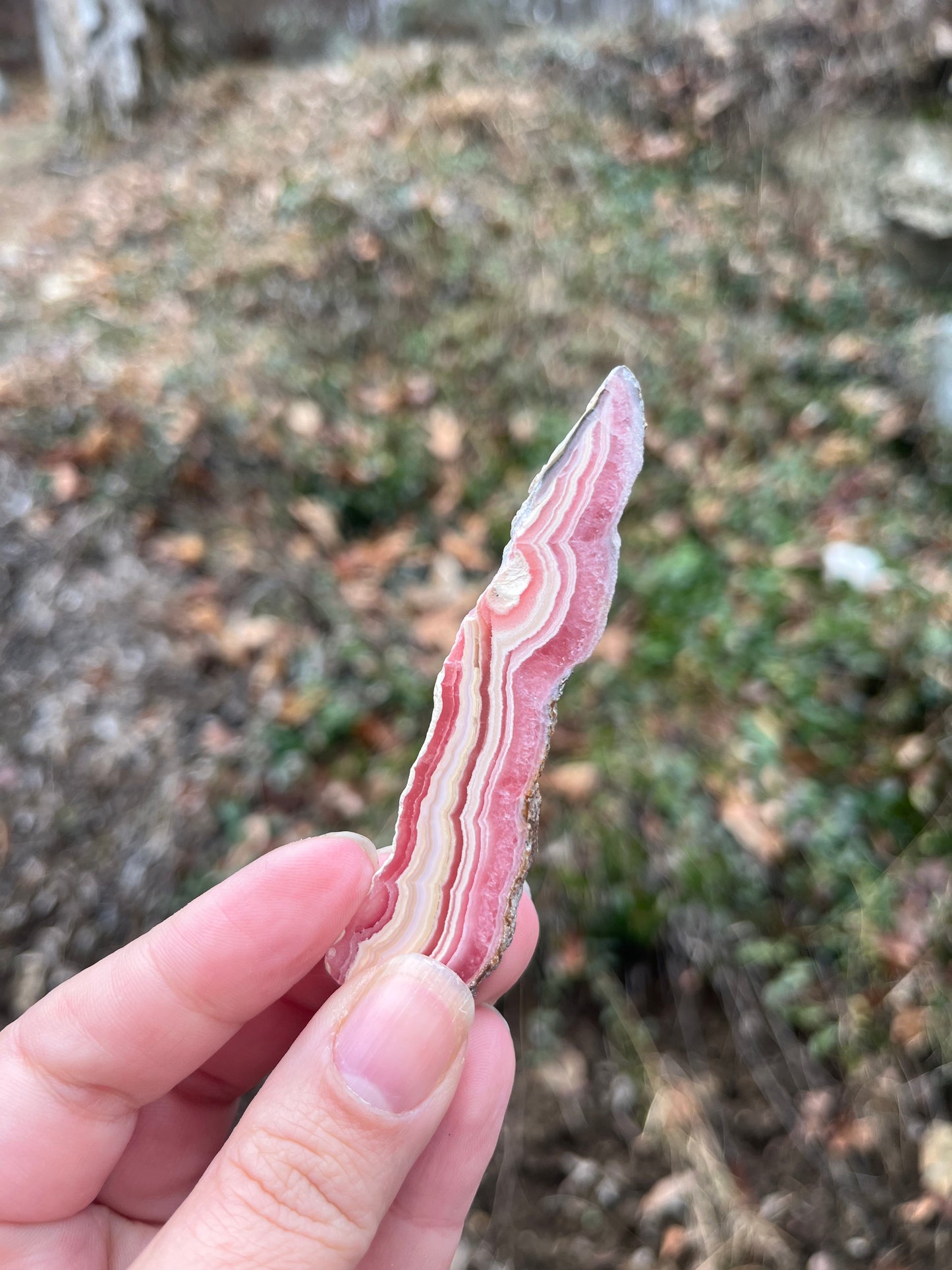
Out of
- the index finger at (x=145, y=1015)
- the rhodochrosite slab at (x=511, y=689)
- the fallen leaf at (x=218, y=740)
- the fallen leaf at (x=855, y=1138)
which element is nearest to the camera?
the rhodochrosite slab at (x=511, y=689)

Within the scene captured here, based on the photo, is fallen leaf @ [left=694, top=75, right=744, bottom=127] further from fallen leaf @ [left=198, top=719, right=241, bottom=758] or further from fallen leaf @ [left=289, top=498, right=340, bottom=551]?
fallen leaf @ [left=198, top=719, right=241, bottom=758]

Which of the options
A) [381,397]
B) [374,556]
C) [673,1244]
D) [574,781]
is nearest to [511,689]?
[574,781]

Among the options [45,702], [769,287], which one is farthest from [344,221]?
[45,702]

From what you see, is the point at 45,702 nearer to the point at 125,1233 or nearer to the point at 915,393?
the point at 125,1233

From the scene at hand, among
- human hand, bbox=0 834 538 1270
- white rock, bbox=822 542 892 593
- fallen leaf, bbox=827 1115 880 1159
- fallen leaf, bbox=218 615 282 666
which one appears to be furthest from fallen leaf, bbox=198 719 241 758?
white rock, bbox=822 542 892 593

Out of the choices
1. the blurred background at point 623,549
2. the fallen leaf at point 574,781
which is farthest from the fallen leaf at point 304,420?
the fallen leaf at point 574,781

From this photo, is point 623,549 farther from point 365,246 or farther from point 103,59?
point 103,59

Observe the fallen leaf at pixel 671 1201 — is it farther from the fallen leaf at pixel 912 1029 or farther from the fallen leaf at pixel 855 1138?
the fallen leaf at pixel 912 1029
